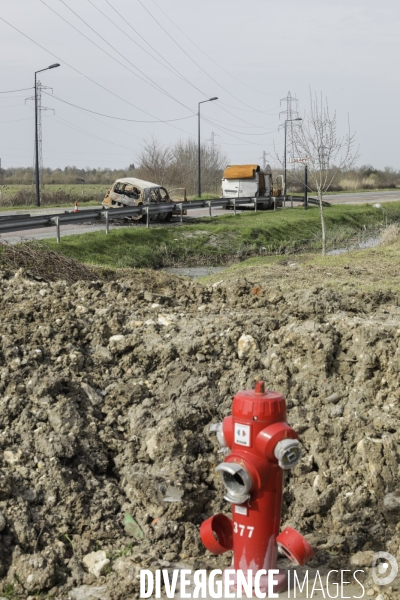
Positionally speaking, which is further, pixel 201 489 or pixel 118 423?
pixel 118 423

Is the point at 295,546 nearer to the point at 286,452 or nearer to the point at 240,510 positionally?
the point at 240,510

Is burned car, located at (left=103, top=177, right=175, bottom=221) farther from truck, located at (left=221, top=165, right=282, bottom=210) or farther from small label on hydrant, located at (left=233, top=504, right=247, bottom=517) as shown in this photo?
small label on hydrant, located at (left=233, top=504, right=247, bottom=517)

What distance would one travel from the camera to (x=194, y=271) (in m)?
20.8

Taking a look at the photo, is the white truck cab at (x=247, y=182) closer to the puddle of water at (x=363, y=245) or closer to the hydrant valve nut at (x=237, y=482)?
the puddle of water at (x=363, y=245)

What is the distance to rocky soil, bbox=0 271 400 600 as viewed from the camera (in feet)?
14.5

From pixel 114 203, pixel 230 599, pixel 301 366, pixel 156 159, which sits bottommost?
pixel 230 599

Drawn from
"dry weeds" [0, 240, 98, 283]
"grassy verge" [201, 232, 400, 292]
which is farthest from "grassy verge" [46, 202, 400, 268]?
"dry weeds" [0, 240, 98, 283]

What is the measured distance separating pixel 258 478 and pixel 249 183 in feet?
118

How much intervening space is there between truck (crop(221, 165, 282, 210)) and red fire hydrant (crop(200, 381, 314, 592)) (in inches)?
1353

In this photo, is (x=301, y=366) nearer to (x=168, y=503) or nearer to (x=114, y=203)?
(x=168, y=503)

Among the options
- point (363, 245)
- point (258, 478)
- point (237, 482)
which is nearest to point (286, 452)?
point (258, 478)

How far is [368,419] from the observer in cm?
526

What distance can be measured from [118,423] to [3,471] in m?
1.01

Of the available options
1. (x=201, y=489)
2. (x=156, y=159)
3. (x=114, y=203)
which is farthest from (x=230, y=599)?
(x=156, y=159)
